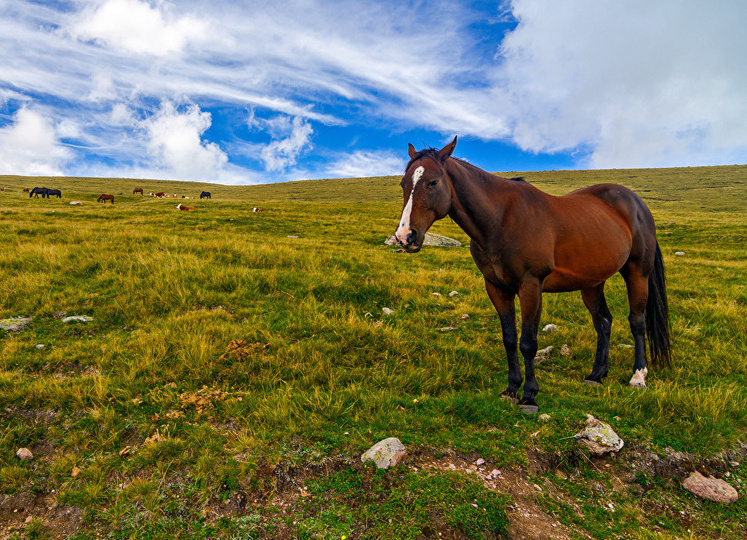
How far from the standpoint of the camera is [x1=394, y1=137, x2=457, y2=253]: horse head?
12.8ft

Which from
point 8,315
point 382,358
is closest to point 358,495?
point 382,358

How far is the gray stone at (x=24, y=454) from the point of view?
350 centimetres

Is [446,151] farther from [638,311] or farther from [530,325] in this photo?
[638,311]

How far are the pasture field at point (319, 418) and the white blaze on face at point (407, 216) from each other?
2.07 metres

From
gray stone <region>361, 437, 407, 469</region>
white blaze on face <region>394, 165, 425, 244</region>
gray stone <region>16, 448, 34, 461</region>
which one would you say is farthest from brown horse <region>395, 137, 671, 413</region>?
gray stone <region>16, 448, 34, 461</region>

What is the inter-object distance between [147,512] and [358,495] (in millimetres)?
1757

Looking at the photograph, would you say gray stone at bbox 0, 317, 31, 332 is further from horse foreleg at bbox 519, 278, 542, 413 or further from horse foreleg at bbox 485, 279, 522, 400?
horse foreleg at bbox 519, 278, 542, 413

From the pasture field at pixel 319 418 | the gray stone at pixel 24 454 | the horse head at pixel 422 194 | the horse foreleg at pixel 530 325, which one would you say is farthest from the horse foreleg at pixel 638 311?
the gray stone at pixel 24 454

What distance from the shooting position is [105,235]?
40.7 feet

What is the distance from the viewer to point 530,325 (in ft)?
15.5

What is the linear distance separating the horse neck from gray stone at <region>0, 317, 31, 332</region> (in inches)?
282

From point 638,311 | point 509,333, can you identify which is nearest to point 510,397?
point 509,333

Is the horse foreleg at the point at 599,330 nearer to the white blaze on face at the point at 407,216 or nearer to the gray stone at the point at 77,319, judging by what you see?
the white blaze on face at the point at 407,216

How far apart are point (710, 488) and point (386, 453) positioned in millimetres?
3090
